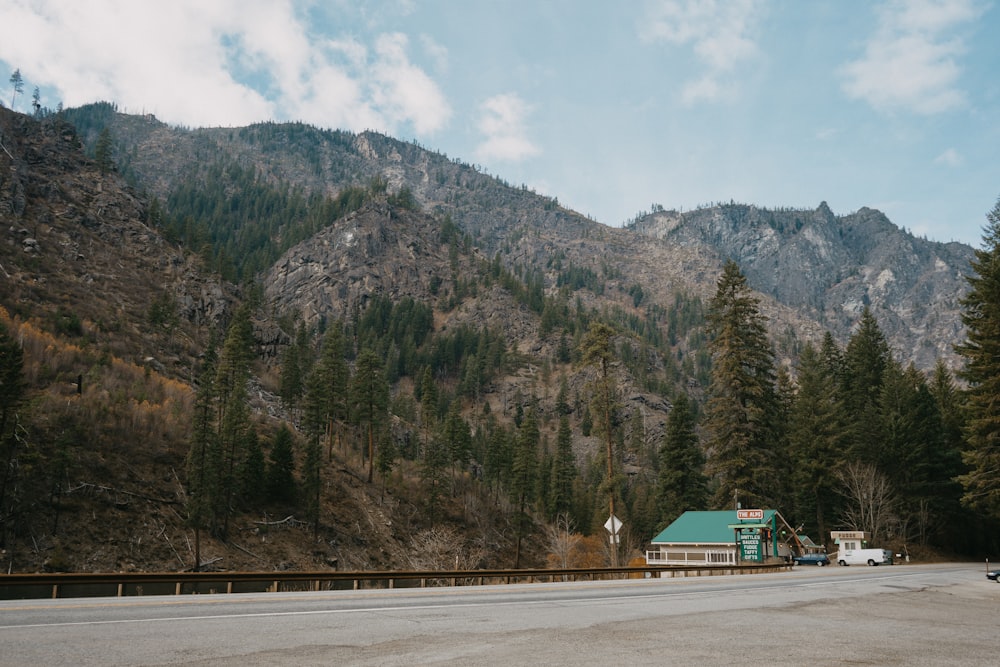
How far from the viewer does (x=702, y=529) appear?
4797 cm

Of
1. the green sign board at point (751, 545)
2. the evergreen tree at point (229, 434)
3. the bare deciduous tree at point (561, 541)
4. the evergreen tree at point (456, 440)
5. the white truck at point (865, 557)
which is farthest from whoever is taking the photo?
the evergreen tree at point (456, 440)

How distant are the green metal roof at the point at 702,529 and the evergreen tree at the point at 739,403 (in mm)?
1670

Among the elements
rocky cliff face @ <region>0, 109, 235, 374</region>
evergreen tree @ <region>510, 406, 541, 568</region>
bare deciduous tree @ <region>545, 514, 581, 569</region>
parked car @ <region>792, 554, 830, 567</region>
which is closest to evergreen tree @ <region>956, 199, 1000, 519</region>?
parked car @ <region>792, 554, 830, 567</region>

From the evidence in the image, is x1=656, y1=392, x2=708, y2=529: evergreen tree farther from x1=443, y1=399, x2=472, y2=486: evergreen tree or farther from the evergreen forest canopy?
x1=443, y1=399, x2=472, y2=486: evergreen tree

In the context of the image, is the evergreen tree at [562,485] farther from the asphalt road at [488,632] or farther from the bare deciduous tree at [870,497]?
the asphalt road at [488,632]

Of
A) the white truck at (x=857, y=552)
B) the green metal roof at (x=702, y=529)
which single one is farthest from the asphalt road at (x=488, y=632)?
the white truck at (x=857, y=552)

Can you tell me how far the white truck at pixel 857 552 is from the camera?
4700 centimetres

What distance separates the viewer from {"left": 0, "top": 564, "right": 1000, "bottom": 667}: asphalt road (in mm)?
7738

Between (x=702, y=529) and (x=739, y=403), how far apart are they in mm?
9889

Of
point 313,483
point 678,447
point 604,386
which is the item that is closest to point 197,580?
point 604,386

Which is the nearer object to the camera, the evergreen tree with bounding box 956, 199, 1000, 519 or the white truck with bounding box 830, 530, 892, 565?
the evergreen tree with bounding box 956, 199, 1000, 519

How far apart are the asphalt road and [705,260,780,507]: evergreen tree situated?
96.3 ft

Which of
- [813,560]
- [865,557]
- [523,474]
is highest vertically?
[523,474]

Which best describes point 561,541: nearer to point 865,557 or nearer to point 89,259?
point 865,557
